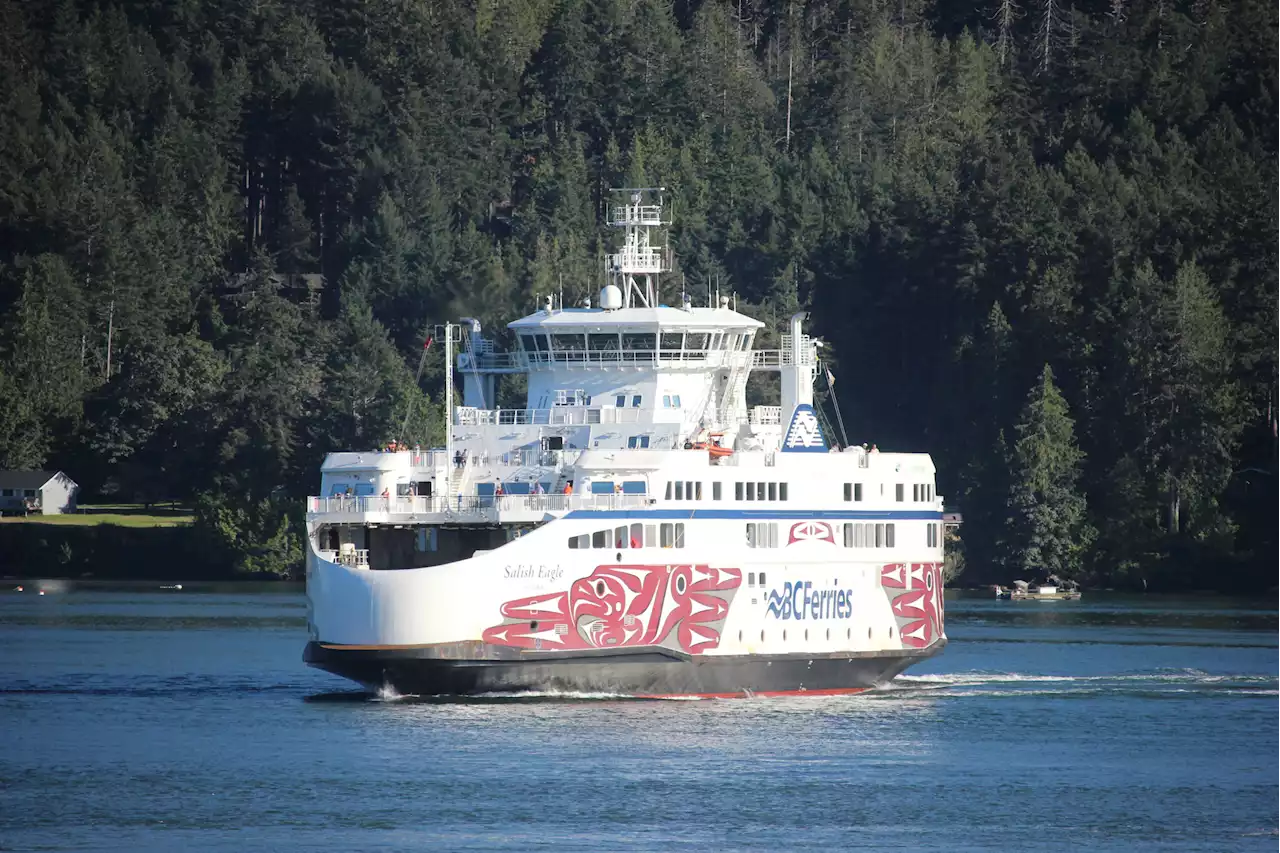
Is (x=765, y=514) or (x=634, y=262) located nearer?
(x=765, y=514)

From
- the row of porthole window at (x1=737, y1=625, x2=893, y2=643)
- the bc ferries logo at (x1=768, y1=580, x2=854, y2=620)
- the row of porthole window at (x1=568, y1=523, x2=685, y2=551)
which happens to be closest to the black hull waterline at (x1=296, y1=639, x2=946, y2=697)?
the row of porthole window at (x1=737, y1=625, x2=893, y2=643)

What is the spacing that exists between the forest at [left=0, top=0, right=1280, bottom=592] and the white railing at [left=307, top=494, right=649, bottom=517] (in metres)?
50.8

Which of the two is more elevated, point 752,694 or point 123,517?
point 123,517

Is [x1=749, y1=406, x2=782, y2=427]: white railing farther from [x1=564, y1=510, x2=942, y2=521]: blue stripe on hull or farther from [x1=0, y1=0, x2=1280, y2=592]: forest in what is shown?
[x1=0, y1=0, x2=1280, y2=592]: forest

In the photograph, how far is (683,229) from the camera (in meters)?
131

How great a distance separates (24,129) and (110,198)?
9.27m

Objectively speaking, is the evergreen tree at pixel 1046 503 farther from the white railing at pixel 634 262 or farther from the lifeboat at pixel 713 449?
the lifeboat at pixel 713 449

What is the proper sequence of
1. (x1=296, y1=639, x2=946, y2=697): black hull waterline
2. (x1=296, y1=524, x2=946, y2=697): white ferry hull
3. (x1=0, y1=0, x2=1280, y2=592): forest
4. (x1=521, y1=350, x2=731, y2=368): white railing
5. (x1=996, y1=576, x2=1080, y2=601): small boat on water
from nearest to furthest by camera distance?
(x1=296, y1=524, x2=946, y2=697): white ferry hull, (x1=296, y1=639, x2=946, y2=697): black hull waterline, (x1=521, y1=350, x2=731, y2=368): white railing, (x1=996, y1=576, x2=1080, y2=601): small boat on water, (x1=0, y1=0, x2=1280, y2=592): forest

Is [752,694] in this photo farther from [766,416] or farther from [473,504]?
[473,504]

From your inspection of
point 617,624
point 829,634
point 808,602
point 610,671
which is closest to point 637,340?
point 808,602

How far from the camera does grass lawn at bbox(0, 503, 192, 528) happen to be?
113m

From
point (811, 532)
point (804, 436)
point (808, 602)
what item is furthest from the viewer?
point (804, 436)

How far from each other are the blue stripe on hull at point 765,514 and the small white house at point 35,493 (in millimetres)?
65771

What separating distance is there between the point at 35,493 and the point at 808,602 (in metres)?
67.4
